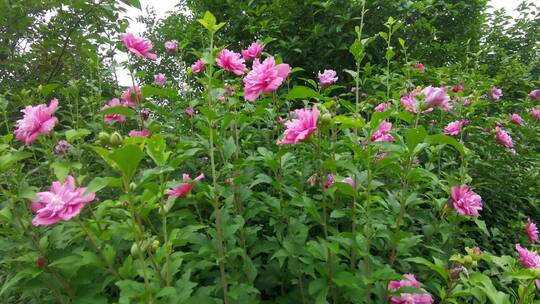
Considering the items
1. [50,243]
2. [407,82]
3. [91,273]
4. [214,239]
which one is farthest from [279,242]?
[407,82]

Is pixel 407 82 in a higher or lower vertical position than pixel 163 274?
lower

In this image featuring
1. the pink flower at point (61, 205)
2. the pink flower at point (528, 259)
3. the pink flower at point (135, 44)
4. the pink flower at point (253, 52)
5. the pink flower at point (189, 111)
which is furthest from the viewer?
the pink flower at point (189, 111)

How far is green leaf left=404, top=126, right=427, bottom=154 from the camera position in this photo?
131 centimetres

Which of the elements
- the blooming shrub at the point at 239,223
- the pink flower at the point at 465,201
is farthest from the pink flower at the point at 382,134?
the pink flower at the point at 465,201

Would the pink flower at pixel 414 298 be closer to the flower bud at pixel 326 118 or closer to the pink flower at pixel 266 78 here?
the flower bud at pixel 326 118

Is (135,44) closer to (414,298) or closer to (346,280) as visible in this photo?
(346,280)

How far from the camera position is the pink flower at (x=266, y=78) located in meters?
1.51

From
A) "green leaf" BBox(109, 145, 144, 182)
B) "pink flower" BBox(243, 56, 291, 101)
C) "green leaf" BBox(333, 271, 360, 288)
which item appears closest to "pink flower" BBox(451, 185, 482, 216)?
"green leaf" BBox(333, 271, 360, 288)

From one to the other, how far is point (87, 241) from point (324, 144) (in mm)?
918

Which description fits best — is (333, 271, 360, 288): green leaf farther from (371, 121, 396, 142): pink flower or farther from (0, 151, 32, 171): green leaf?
(0, 151, 32, 171): green leaf

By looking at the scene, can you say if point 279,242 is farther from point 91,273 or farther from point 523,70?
point 523,70

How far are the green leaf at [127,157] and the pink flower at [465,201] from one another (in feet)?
3.96

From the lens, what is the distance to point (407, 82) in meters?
2.74

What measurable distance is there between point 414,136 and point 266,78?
567 millimetres
